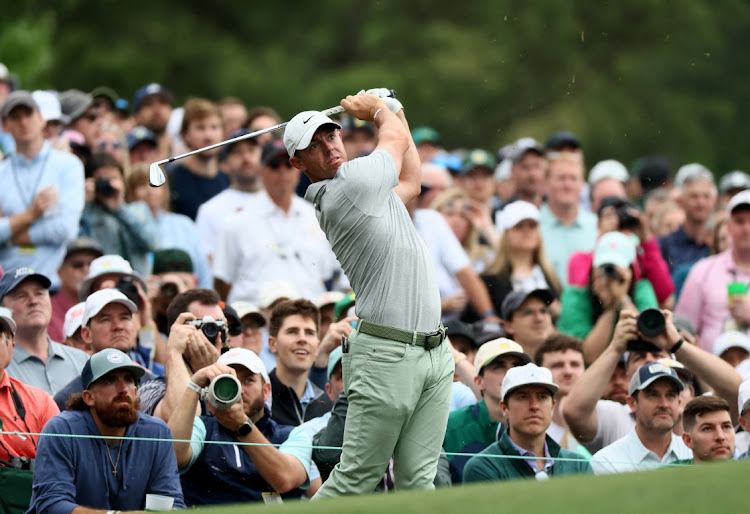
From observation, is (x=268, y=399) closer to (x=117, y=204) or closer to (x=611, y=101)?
(x=117, y=204)

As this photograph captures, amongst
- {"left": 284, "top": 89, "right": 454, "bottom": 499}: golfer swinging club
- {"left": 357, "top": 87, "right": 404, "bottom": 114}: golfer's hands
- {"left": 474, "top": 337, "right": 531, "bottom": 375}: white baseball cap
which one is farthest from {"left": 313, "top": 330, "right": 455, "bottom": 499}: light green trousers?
{"left": 474, "top": 337, "right": 531, "bottom": 375}: white baseball cap

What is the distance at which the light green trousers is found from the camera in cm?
666

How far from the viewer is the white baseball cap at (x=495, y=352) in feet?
28.7

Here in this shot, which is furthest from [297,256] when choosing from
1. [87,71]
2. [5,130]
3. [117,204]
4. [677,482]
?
[87,71]

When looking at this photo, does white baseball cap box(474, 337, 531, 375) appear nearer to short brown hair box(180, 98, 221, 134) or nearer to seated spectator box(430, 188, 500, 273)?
seated spectator box(430, 188, 500, 273)

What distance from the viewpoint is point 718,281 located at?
36.2ft

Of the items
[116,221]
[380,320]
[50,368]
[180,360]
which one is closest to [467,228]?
[116,221]

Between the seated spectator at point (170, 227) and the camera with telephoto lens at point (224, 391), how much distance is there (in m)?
3.69

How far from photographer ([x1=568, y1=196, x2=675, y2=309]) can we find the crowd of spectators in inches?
0.8

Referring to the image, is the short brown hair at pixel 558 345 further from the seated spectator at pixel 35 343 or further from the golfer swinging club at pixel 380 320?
the seated spectator at pixel 35 343

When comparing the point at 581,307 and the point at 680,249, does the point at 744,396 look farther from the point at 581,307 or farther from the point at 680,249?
the point at 680,249

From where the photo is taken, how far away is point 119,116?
13.6 m

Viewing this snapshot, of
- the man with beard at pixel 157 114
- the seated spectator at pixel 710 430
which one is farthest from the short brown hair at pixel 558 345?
the man with beard at pixel 157 114

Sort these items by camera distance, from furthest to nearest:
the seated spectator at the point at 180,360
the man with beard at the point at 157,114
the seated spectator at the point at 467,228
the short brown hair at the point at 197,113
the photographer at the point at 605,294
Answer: the man with beard at the point at 157,114
the short brown hair at the point at 197,113
the seated spectator at the point at 467,228
the photographer at the point at 605,294
the seated spectator at the point at 180,360
